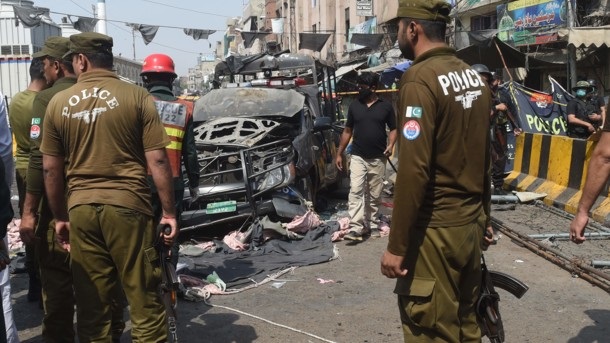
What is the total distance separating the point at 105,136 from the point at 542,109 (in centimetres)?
998

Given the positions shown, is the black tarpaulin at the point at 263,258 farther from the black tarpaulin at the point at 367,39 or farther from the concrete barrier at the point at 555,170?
the black tarpaulin at the point at 367,39

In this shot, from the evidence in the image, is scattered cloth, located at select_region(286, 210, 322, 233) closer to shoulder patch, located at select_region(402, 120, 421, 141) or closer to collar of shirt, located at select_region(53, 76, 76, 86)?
collar of shirt, located at select_region(53, 76, 76, 86)

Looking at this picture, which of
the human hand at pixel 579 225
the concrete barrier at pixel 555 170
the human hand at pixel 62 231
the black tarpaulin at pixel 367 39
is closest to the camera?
the human hand at pixel 579 225

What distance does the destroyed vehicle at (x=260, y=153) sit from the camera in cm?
750

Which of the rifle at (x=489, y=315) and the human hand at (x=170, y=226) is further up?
the human hand at (x=170, y=226)

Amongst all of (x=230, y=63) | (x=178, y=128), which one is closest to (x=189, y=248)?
(x=178, y=128)

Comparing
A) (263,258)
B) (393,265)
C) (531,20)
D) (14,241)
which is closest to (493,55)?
(531,20)

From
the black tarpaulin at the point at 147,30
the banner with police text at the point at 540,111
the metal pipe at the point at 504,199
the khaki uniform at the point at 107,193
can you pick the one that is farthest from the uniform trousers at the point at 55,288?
the black tarpaulin at the point at 147,30

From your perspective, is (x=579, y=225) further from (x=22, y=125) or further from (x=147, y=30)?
(x=147, y=30)

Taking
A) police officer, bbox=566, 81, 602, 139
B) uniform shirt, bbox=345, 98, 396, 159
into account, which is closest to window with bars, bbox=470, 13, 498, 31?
police officer, bbox=566, 81, 602, 139

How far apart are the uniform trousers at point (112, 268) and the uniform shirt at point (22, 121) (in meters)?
1.81

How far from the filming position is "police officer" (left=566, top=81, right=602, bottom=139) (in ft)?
33.3

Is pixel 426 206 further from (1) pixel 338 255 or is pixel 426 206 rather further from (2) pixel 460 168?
(1) pixel 338 255

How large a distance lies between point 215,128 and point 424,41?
232 inches
